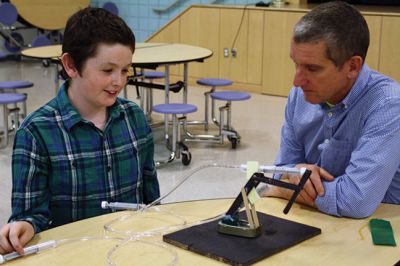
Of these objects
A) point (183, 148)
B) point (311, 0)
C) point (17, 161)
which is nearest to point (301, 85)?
point (17, 161)

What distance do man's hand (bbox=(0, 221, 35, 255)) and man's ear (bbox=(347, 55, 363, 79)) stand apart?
3.17 ft

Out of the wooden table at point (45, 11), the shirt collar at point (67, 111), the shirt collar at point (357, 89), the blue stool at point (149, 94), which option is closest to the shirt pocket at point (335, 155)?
the shirt collar at point (357, 89)

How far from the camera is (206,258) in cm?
140

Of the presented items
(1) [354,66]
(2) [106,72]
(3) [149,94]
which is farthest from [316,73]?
(3) [149,94]

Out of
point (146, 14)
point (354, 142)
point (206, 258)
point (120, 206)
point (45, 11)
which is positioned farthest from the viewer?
point (146, 14)

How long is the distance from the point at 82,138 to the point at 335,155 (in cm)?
75

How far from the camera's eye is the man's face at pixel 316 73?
1.70 metres

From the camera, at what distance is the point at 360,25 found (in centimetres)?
172

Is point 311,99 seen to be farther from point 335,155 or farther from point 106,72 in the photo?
point 106,72

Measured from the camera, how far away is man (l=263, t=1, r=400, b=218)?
1688 millimetres

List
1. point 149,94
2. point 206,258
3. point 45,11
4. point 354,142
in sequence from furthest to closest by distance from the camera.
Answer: point 45,11, point 149,94, point 354,142, point 206,258

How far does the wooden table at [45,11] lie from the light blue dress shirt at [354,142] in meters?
7.49

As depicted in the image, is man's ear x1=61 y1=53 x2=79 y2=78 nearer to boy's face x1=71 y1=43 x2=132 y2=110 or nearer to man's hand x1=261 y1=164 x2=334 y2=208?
boy's face x1=71 y1=43 x2=132 y2=110

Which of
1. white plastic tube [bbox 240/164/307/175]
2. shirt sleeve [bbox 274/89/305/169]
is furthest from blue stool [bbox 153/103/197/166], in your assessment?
white plastic tube [bbox 240/164/307/175]
